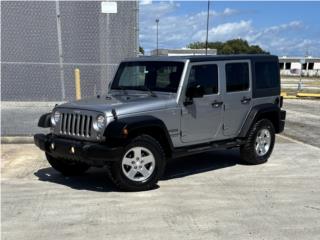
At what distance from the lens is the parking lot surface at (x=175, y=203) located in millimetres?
5258

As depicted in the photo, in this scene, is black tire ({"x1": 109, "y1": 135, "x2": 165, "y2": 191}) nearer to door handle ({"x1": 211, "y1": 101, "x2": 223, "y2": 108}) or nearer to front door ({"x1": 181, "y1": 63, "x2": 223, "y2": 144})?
front door ({"x1": 181, "y1": 63, "x2": 223, "y2": 144})

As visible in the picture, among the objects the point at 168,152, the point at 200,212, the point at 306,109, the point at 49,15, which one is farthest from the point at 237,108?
the point at 306,109

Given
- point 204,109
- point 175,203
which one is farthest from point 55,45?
point 175,203

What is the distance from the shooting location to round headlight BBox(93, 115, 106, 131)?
6.69 metres

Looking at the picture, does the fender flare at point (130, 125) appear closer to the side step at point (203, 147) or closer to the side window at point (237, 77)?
A: the side step at point (203, 147)

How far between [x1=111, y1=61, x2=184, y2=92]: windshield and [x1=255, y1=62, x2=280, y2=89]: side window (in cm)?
186

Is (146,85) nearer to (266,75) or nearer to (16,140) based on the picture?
(266,75)

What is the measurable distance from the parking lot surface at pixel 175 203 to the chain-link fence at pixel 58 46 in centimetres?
426

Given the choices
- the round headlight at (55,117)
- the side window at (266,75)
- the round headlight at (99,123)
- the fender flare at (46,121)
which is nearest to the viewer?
the round headlight at (99,123)

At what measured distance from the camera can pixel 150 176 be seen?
7.01 meters

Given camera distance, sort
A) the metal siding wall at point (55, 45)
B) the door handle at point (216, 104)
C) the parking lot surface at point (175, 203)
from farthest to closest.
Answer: the metal siding wall at point (55, 45), the door handle at point (216, 104), the parking lot surface at point (175, 203)

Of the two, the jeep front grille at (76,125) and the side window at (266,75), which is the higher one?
the side window at (266,75)

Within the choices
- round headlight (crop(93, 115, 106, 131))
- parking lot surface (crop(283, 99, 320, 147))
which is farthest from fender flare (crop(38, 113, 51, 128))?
parking lot surface (crop(283, 99, 320, 147))

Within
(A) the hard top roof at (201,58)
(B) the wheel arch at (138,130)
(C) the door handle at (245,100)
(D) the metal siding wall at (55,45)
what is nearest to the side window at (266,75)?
(A) the hard top roof at (201,58)
